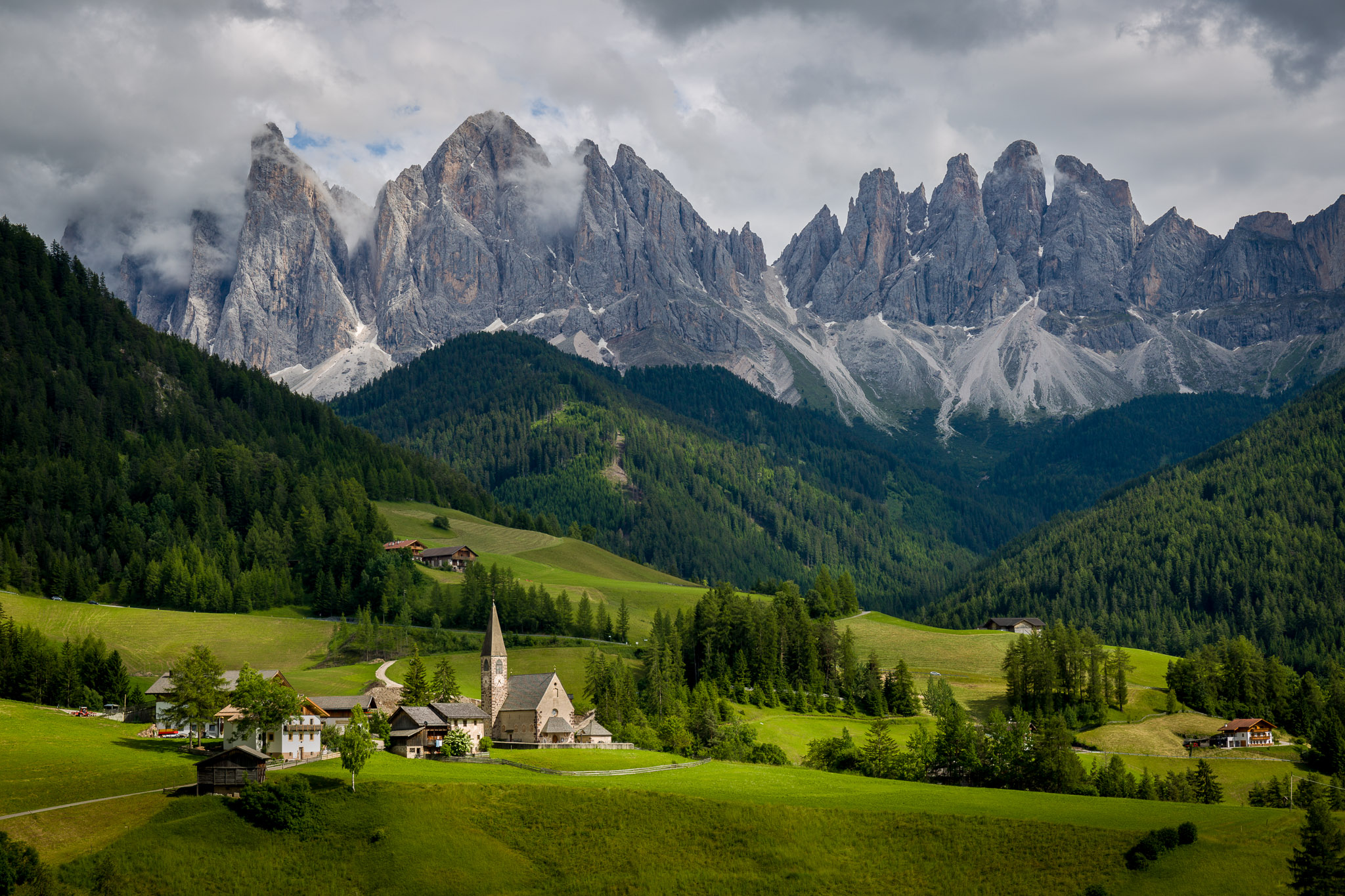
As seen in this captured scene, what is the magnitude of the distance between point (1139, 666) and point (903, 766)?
245 ft

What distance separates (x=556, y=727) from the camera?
10475 centimetres

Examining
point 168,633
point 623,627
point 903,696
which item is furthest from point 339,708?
point 623,627

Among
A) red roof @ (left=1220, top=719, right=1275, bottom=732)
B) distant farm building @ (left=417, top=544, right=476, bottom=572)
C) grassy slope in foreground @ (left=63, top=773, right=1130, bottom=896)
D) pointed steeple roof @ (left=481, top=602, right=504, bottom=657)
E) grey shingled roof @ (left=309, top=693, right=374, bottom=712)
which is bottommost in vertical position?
grassy slope in foreground @ (left=63, top=773, right=1130, bottom=896)

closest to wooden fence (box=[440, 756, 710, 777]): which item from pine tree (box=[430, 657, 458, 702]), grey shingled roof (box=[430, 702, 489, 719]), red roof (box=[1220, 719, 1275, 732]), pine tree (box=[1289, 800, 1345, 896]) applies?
grey shingled roof (box=[430, 702, 489, 719])

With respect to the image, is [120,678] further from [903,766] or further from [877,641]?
[877,641]

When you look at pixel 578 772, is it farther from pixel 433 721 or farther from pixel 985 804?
pixel 985 804

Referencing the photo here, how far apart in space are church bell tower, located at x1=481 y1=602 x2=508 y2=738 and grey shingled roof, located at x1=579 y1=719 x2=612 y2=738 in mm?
7934

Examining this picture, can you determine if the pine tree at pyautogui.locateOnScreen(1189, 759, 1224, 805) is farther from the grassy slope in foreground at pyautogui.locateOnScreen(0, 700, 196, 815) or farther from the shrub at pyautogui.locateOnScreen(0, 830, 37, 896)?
the shrub at pyautogui.locateOnScreen(0, 830, 37, 896)

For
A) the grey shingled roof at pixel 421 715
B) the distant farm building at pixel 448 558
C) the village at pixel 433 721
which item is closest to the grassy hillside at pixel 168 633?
the village at pixel 433 721

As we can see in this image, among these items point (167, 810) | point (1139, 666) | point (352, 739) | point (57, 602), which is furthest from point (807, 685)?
point (57, 602)

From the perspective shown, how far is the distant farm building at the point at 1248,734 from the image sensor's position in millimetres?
120875

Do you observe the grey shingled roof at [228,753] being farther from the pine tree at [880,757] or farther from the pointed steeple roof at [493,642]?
the pine tree at [880,757]

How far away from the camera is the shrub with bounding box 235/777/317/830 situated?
73.2 metres

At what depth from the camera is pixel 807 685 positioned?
136875mm
